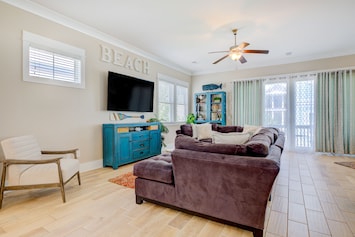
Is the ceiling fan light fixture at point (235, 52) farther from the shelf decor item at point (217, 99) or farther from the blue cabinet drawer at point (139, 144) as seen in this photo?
the shelf decor item at point (217, 99)

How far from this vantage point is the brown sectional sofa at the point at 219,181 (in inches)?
63.5

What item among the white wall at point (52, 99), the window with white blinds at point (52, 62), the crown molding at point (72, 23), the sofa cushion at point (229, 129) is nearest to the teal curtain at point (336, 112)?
the sofa cushion at point (229, 129)

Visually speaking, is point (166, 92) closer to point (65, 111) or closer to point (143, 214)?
point (65, 111)

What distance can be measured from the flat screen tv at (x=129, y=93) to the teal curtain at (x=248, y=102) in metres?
3.02

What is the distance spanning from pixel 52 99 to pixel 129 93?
166cm

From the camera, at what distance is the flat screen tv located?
13.2ft

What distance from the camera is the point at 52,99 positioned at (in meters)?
3.12

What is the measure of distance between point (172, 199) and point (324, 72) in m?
5.54

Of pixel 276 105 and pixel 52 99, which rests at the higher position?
pixel 276 105

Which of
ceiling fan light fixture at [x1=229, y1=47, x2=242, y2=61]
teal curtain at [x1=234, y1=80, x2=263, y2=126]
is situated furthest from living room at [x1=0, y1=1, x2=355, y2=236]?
ceiling fan light fixture at [x1=229, y1=47, x2=242, y2=61]

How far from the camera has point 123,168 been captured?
3865 millimetres

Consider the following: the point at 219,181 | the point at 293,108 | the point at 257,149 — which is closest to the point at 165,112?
the point at 293,108

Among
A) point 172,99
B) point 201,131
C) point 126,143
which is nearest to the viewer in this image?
point 126,143

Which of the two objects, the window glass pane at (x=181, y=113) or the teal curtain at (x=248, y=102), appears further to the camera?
the window glass pane at (x=181, y=113)
